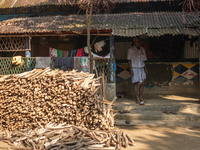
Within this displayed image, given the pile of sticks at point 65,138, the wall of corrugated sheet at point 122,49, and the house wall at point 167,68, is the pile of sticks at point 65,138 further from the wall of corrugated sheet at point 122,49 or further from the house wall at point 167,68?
the wall of corrugated sheet at point 122,49

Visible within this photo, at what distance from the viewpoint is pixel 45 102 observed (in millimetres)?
5301

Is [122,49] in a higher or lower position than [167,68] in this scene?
higher

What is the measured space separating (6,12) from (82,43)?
3.94m

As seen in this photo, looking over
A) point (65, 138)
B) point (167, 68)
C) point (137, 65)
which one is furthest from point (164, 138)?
point (167, 68)

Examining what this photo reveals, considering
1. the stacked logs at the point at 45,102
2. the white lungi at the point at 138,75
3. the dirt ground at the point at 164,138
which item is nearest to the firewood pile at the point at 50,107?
the stacked logs at the point at 45,102

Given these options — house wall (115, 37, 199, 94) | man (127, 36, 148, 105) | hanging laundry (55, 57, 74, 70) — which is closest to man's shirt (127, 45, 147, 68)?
man (127, 36, 148, 105)

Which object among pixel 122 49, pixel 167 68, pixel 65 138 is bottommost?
pixel 65 138

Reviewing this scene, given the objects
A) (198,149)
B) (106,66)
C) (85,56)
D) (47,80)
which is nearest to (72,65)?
(85,56)

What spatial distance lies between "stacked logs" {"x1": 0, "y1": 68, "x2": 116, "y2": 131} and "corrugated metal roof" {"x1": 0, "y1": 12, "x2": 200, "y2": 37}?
9.13 ft

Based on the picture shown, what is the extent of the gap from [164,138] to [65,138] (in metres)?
2.33

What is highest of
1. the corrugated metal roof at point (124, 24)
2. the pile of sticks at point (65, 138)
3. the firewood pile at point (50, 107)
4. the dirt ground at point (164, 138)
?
the corrugated metal roof at point (124, 24)

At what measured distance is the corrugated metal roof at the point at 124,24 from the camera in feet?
23.5

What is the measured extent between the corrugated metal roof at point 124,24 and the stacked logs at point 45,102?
2.78 meters

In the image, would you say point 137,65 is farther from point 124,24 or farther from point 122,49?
point 122,49
